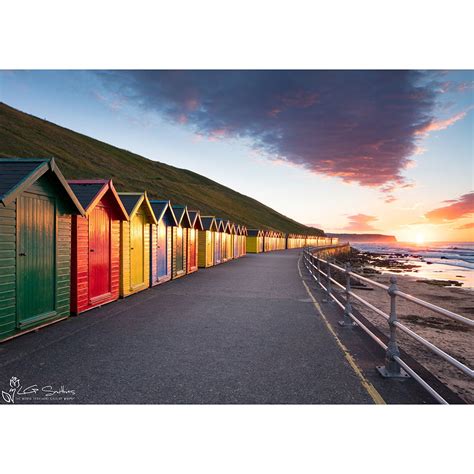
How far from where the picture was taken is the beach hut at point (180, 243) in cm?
1664

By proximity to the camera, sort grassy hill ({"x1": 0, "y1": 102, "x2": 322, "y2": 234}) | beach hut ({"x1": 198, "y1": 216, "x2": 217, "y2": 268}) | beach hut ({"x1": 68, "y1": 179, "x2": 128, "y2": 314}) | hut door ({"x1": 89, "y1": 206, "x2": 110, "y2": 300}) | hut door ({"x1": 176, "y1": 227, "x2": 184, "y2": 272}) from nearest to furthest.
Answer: beach hut ({"x1": 68, "y1": 179, "x2": 128, "y2": 314}), hut door ({"x1": 89, "y1": 206, "x2": 110, "y2": 300}), hut door ({"x1": 176, "y1": 227, "x2": 184, "y2": 272}), beach hut ({"x1": 198, "y1": 216, "x2": 217, "y2": 268}), grassy hill ({"x1": 0, "y1": 102, "x2": 322, "y2": 234})

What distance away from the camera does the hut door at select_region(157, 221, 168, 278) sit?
47.7ft

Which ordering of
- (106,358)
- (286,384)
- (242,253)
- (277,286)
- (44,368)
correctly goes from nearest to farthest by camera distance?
(286,384) → (44,368) → (106,358) → (277,286) → (242,253)

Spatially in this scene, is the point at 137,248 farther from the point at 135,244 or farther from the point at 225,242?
the point at 225,242

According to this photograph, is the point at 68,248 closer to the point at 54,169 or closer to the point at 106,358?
the point at 54,169

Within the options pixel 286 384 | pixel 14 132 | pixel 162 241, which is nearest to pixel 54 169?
pixel 286 384

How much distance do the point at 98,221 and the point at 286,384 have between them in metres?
7.47

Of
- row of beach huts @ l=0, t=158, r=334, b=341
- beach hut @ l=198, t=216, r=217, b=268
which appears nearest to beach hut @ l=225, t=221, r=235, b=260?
beach hut @ l=198, t=216, r=217, b=268

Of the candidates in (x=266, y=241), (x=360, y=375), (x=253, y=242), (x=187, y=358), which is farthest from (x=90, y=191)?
(x=266, y=241)

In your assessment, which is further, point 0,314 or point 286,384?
point 0,314

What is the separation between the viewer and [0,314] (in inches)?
247

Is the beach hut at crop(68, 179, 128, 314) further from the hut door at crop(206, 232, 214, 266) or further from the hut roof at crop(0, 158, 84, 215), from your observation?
the hut door at crop(206, 232, 214, 266)

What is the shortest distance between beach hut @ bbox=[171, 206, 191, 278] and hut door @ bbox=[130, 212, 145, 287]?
11.9ft

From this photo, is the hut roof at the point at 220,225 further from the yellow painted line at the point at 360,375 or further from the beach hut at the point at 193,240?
the yellow painted line at the point at 360,375
